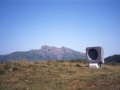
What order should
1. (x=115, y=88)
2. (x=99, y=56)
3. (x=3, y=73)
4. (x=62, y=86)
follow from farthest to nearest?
(x=99, y=56) → (x=3, y=73) → (x=62, y=86) → (x=115, y=88)

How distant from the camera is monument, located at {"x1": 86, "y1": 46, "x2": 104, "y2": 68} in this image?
57.4 feet

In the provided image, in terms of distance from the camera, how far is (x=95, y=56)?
18578 millimetres

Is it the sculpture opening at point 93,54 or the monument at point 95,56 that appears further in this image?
the sculpture opening at point 93,54

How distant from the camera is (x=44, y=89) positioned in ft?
24.2

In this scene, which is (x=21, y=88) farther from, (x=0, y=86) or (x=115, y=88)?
(x=115, y=88)

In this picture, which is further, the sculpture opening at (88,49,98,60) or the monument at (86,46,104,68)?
the sculpture opening at (88,49,98,60)

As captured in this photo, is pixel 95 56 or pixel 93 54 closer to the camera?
pixel 95 56

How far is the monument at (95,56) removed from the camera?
17486 millimetres

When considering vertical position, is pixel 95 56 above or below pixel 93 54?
below

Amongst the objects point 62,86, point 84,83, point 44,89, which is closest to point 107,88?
point 84,83

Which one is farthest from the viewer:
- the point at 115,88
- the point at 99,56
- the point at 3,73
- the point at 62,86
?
the point at 99,56

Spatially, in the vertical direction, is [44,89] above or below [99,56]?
below

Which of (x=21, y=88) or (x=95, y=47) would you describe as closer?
(x=21, y=88)

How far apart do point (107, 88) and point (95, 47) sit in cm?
1114
